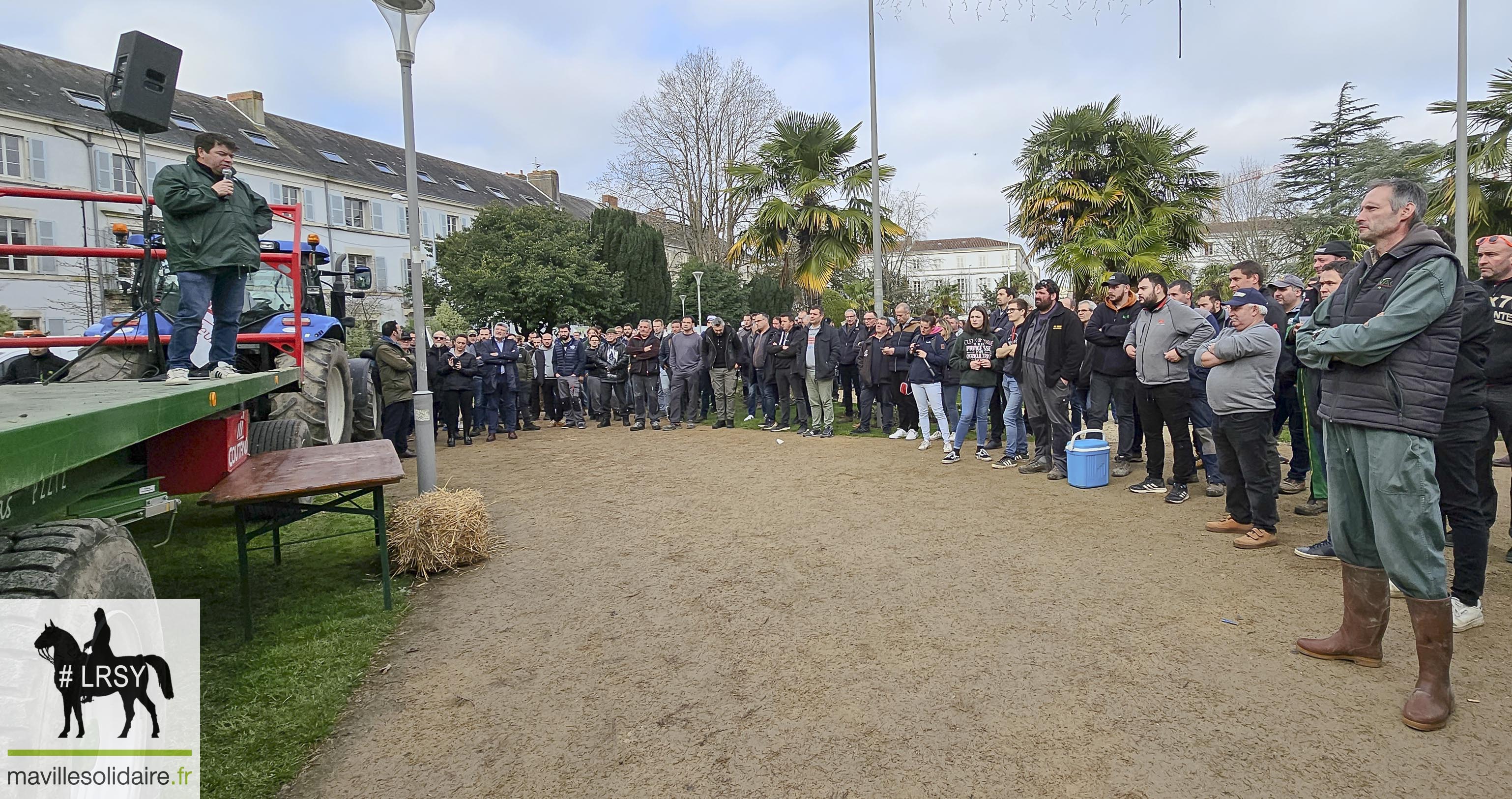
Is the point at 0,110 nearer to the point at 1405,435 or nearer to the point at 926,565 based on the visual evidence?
the point at 926,565

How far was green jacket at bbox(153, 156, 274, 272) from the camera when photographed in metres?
4.83

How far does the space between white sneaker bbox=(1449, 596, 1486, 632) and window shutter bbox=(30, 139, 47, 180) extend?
41353mm

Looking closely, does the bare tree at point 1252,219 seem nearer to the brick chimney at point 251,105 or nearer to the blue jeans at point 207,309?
the blue jeans at point 207,309

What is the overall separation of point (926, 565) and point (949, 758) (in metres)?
2.50

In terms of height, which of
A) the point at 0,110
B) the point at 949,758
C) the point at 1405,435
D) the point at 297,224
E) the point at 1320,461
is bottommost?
the point at 949,758

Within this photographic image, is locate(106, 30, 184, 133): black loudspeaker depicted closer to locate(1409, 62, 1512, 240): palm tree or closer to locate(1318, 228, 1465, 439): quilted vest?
locate(1318, 228, 1465, 439): quilted vest

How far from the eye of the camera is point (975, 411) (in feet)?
32.7

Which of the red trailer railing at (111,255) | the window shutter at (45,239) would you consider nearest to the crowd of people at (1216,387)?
the red trailer railing at (111,255)

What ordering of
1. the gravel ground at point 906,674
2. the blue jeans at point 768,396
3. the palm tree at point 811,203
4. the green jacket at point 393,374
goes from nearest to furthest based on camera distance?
1. the gravel ground at point 906,674
2. the green jacket at point 393,374
3. the blue jeans at point 768,396
4. the palm tree at point 811,203

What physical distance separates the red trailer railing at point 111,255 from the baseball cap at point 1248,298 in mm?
6500

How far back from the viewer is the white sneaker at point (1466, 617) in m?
3.98

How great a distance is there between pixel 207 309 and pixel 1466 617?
24.0ft

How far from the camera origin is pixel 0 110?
29.0 m

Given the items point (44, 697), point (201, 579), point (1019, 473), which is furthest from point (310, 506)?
point (1019, 473)
